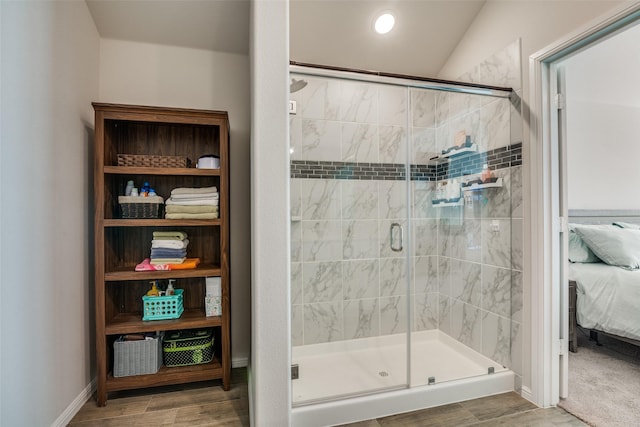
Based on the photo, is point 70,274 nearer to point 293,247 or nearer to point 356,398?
point 293,247

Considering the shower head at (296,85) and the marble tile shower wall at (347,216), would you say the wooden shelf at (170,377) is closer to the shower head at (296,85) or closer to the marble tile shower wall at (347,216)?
the marble tile shower wall at (347,216)

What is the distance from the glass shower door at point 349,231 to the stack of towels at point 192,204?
1.92ft

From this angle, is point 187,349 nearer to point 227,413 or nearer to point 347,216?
point 227,413

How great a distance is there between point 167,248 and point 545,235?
232 cm

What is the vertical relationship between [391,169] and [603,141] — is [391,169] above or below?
below

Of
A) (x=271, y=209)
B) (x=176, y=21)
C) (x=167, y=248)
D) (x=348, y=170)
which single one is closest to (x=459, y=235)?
(x=348, y=170)

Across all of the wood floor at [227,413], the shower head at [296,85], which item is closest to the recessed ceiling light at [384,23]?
the shower head at [296,85]

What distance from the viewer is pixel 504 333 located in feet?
7.05

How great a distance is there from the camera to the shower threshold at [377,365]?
1.94 meters

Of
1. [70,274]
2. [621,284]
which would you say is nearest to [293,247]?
[70,274]

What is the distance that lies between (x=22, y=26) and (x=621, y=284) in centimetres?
405

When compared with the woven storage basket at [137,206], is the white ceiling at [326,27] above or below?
above

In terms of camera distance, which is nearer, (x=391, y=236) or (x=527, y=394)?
(x=527, y=394)

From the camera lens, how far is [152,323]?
78.1 inches
